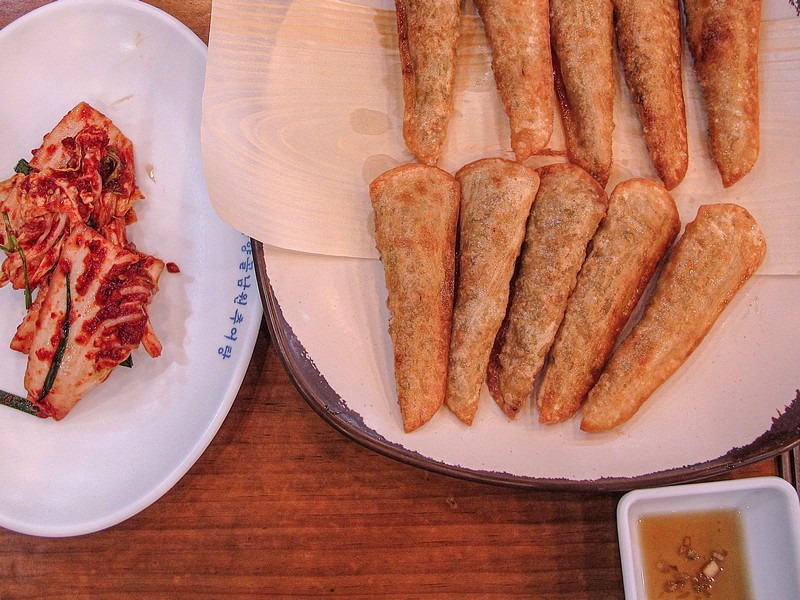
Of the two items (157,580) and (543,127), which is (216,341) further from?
(543,127)

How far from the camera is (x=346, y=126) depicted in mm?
2535

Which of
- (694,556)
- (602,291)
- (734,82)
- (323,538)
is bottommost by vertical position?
(694,556)

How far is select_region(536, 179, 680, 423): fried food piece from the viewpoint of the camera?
7.53ft

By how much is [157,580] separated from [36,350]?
1.09 metres

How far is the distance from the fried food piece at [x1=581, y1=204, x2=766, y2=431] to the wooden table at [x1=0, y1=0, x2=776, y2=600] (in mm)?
531

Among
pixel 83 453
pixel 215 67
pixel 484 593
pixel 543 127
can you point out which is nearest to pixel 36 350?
pixel 83 453

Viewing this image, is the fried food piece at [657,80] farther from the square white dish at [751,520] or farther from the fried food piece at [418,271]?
the square white dish at [751,520]

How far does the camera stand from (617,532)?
2.44 metres

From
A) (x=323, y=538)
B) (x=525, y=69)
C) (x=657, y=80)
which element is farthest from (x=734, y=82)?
(x=323, y=538)

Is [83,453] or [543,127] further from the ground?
[543,127]

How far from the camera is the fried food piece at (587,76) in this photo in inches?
95.3

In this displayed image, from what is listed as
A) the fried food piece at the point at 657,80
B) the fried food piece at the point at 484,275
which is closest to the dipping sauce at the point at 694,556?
the fried food piece at the point at 484,275

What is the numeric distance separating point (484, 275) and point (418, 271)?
0.25m

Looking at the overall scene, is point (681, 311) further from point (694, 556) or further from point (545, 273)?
point (694, 556)
